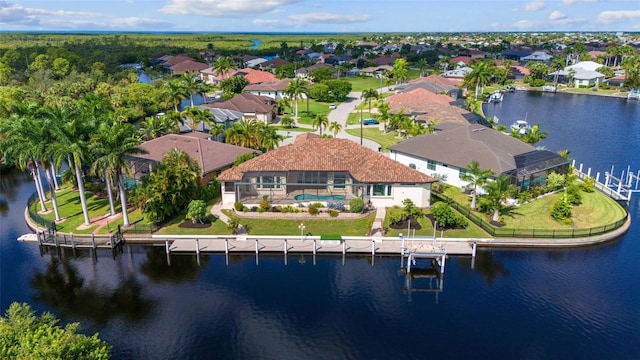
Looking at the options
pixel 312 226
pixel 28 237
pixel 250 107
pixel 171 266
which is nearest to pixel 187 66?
pixel 250 107

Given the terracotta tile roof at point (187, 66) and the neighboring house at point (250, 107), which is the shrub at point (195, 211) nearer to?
the neighboring house at point (250, 107)

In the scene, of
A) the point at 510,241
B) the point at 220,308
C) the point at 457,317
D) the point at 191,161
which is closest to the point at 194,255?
the point at 220,308

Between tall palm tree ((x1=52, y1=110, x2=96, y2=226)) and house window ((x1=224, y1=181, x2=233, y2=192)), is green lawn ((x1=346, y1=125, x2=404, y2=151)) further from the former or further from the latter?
tall palm tree ((x1=52, y1=110, x2=96, y2=226))

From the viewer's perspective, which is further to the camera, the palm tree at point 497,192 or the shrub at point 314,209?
the shrub at point 314,209

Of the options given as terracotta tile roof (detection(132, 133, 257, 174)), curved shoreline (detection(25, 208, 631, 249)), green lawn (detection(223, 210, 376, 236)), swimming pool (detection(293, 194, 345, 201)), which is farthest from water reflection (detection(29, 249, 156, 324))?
terracotta tile roof (detection(132, 133, 257, 174))

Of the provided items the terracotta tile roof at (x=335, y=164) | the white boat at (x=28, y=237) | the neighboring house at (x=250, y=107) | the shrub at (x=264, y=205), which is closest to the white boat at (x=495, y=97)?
the neighboring house at (x=250, y=107)

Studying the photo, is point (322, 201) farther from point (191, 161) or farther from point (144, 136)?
point (144, 136)

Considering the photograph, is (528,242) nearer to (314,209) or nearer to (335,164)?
(335,164)
